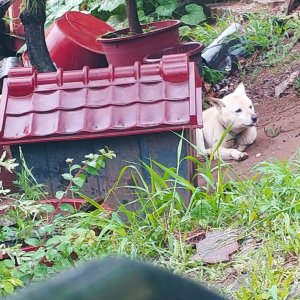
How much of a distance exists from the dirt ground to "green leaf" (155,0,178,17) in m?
1.70

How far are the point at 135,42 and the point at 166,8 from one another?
10.3 feet

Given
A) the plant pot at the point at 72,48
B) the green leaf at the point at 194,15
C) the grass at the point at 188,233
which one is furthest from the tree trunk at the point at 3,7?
the grass at the point at 188,233

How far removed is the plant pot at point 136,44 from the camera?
5336 millimetres

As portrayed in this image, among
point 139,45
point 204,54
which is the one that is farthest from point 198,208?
point 204,54

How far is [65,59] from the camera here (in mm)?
6070

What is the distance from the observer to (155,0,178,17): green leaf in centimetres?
823

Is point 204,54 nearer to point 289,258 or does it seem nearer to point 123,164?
point 123,164

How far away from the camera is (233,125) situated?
5.49 metres

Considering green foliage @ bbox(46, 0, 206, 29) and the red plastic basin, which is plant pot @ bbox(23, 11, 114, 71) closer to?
the red plastic basin

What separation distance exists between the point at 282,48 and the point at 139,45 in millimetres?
2203

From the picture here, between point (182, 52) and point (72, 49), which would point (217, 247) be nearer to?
point (182, 52)

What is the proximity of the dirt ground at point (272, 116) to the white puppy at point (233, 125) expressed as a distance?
0.34 feet

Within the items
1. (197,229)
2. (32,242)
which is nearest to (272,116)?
(197,229)

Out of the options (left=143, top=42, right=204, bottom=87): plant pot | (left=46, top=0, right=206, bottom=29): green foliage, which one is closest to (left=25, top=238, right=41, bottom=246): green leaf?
(left=143, top=42, right=204, bottom=87): plant pot
